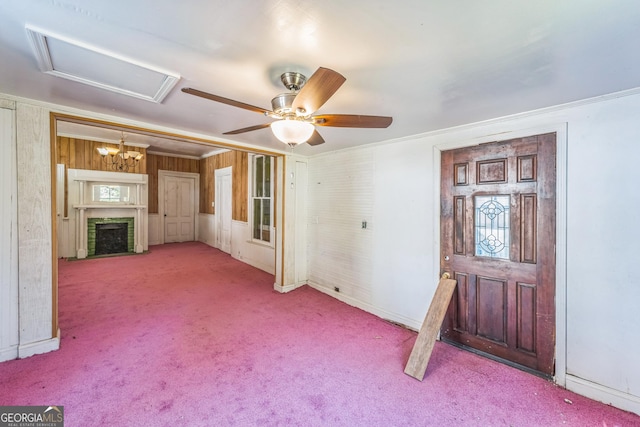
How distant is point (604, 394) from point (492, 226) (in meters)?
1.42

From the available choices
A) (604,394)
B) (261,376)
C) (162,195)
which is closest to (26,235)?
(261,376)

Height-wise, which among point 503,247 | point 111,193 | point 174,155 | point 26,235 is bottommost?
point 503,247

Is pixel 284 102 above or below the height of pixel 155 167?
below

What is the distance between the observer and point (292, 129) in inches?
61.9

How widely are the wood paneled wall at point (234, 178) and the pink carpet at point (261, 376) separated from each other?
299 centimetres

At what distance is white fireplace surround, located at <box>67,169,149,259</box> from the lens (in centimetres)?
566

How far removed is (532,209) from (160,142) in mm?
6930

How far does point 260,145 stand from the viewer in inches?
149

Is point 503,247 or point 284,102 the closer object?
point 284,102

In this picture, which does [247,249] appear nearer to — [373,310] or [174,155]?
[373,310]

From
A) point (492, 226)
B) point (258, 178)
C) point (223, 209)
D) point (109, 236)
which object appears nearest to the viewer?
point (492, 226)

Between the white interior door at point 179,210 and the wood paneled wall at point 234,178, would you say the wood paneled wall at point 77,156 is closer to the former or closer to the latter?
the white interior door at point 179,210

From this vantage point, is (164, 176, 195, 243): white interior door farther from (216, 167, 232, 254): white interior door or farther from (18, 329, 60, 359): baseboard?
(18, 329, 60, 359): baseboard

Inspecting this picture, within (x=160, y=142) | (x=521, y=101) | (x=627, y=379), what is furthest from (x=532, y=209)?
(x=160, y=142)
